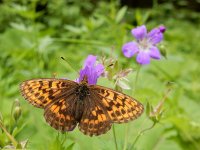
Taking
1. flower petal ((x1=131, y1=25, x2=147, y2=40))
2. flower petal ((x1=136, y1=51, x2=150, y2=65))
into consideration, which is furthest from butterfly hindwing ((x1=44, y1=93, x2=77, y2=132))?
flower petal ((x1=131, y1=25, x2=147, y2=40))

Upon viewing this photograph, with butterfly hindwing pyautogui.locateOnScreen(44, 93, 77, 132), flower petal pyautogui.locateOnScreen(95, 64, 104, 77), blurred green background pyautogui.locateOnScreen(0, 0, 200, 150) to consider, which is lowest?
blurred green background pyautogui.locateOnScreen(0, 0, 200, 150)

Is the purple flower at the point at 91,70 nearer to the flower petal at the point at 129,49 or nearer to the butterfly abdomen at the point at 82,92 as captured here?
the butterfly abdomen at the point at 82,92

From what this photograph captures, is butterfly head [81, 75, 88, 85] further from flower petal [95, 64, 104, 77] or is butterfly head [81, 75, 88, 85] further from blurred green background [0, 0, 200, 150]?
blurred green background [0, 0, 200, 150]

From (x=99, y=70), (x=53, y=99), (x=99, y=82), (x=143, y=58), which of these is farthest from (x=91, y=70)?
(x=99, y=82)

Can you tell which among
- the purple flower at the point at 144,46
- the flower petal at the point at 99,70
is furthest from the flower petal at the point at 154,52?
the flower petal at the point at 99,70

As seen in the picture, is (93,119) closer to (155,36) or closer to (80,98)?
(80,98)

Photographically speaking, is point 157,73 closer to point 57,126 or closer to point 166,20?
point 57,126

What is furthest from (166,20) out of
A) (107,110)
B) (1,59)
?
(107,110)
